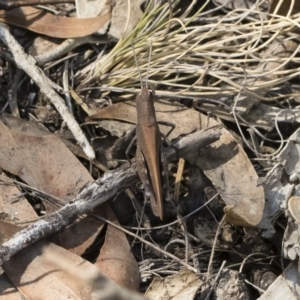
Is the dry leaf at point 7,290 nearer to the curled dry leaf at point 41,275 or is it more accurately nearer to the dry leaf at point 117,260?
the curled dry leaf at point 41,275

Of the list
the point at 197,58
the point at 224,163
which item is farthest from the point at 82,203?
the point at 197,58

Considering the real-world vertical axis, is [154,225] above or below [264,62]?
below

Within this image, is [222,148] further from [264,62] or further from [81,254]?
[81,254]

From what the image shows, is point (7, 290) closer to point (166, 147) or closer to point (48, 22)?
point (166, 147)

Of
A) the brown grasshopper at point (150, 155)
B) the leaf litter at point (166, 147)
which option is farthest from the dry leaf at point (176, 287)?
the brown grasshopper at point (150, 155)

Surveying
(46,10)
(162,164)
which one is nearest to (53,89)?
(46,10)

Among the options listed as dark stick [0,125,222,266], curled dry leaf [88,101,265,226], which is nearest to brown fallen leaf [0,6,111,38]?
curled dry leaf [88,101,265,226]
